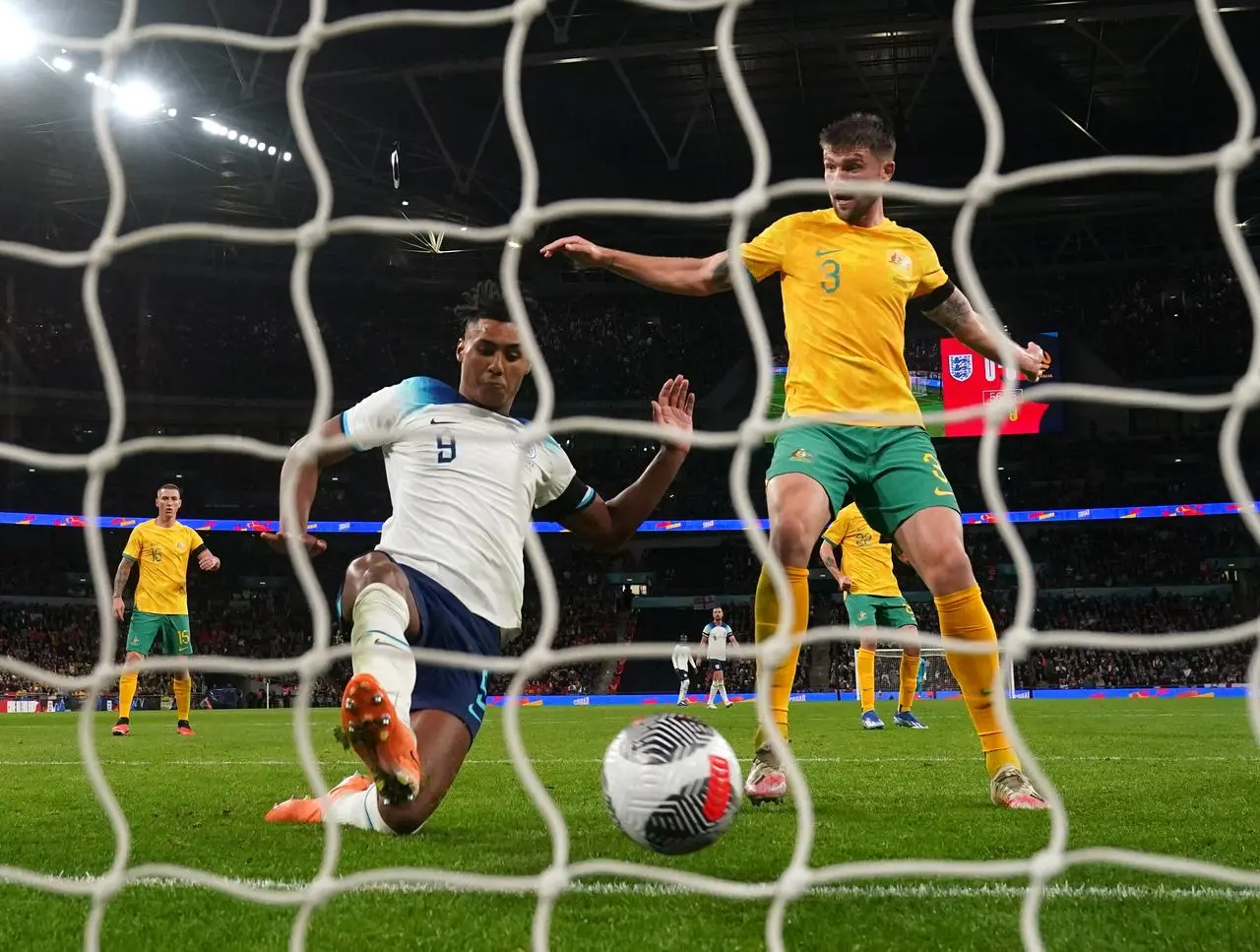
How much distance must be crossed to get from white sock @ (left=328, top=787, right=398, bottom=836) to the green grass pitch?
8 centimetres

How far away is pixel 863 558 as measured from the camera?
9883mm

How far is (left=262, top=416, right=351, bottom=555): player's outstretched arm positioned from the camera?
3.05m

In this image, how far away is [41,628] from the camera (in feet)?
94.5

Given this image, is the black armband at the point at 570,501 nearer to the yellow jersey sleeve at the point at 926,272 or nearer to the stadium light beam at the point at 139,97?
the yellow jersey sleeve at the point at 926,272

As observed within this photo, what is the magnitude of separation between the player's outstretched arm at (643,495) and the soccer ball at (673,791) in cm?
103

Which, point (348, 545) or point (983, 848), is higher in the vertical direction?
point (348, 545)

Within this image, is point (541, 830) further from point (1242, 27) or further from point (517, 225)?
point (1242, 27)

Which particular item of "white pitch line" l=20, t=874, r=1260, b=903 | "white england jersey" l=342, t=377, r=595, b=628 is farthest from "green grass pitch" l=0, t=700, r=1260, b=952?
"white england jersey" l=342, t=377, r=595, b=628

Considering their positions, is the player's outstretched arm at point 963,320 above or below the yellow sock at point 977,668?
above

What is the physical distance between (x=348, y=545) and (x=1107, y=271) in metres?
20.6

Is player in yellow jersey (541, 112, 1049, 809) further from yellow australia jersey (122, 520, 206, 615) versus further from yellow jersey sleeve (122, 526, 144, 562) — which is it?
yellow australia jersey (122, 520, 206, 615)

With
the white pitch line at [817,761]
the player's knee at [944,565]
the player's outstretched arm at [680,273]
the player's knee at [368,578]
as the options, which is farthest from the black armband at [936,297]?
the white pitch line at [817,761]

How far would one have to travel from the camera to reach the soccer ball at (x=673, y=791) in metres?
2.70

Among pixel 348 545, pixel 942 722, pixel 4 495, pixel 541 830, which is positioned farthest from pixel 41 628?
pixel 541 830
